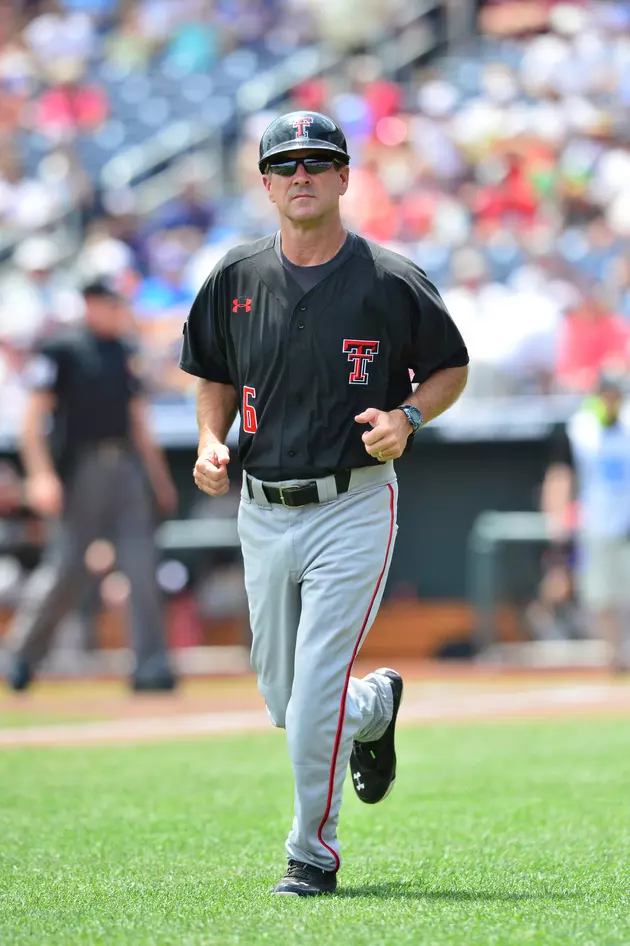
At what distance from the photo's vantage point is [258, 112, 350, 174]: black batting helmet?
422 cm

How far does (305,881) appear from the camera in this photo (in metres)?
4.12

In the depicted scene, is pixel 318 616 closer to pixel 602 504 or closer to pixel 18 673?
pixel 18 673

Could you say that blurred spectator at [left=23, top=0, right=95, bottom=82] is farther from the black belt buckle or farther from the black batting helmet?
the black belt buckle

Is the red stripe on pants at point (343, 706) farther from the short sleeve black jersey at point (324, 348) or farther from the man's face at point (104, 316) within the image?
the man's face at point (104, 316)

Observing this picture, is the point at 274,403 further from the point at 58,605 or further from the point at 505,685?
the point at 505,685

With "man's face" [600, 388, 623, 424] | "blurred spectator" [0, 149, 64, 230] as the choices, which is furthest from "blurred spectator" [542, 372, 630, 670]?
"blurred spectator" [0, 149, 64, 230]

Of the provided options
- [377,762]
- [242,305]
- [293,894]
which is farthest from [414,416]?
[293,894]

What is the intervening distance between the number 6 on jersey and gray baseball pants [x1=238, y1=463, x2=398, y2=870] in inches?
6.3

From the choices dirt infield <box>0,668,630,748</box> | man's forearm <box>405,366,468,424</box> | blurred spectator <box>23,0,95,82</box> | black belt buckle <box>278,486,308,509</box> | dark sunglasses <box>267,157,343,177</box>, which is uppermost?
blurred spectator <box>23,0,95,82</box>

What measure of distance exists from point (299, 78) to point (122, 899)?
15284 millimetres

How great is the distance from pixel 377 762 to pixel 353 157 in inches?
484

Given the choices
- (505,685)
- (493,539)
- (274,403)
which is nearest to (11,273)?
(493,539)

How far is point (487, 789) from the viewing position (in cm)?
631

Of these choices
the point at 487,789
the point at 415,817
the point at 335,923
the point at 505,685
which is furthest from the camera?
the point at 505,685
